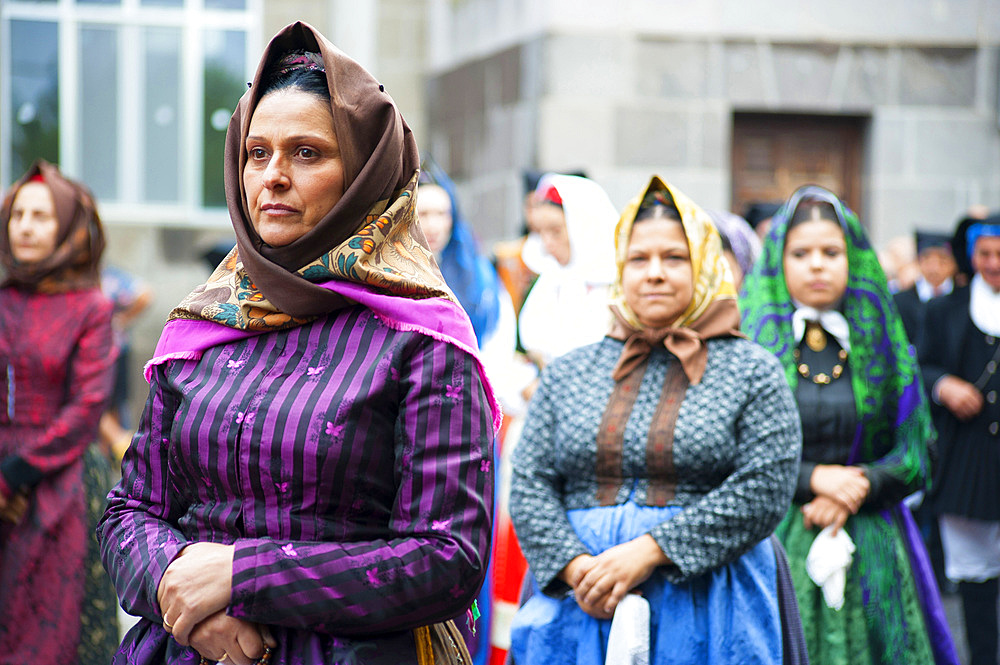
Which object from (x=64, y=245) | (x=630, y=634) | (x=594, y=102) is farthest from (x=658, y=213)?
(x=594, y=102)

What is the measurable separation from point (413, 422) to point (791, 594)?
1.77 m

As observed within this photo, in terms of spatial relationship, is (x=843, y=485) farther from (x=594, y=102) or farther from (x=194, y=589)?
(x=594, y=102)

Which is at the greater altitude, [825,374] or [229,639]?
[825,374]

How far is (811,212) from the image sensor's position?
4.24m

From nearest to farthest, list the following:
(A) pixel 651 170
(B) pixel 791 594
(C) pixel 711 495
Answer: (C) pixel 711 495, (B) pixel 791 594, (A) pixel 651 170

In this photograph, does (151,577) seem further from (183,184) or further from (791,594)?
(183,184)

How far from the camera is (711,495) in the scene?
311cm

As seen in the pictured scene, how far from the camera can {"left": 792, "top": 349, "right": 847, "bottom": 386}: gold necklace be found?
403 cm

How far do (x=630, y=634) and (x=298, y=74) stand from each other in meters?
1.67

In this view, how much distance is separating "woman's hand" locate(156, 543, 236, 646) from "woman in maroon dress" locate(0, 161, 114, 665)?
9.19ft

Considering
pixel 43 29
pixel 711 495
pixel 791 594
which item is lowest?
pixel 791 594

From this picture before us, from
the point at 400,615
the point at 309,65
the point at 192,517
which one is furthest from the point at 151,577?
the point at 309,65

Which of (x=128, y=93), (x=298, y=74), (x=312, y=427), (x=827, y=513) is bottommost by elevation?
(x=827, y=513)

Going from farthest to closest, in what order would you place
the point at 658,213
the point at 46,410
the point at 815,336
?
the point at 46,410 → the point at 815,336 → the point at 658,213
